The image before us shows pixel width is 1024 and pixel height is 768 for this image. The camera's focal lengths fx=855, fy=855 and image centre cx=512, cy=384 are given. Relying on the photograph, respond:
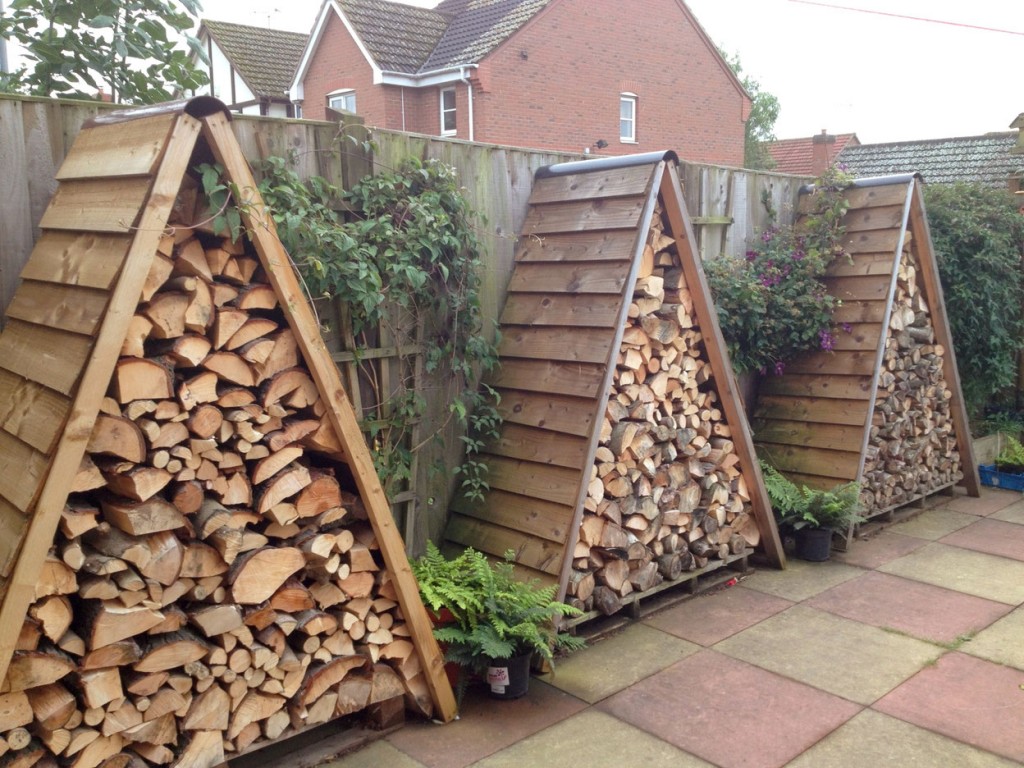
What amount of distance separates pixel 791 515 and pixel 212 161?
4.04 metres

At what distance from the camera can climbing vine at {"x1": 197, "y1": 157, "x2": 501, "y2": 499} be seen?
3.31 metres

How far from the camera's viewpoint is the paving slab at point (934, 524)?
5.76 m

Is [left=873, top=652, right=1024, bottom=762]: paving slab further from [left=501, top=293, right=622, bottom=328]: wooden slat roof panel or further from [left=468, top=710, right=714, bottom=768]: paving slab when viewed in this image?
[left=501, top=293, right=622, bottom=328]: wooden slat roof panel

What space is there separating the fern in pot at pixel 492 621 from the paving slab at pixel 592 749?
30cm

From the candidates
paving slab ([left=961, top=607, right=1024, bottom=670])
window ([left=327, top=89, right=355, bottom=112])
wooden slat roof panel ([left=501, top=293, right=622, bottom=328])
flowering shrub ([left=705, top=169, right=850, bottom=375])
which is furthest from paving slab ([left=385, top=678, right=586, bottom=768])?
window ([left=327, top=89, right=355, bottom=112])

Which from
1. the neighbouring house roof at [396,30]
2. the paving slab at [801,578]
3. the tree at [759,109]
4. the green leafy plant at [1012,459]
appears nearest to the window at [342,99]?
the neighbouring house roof at [396,30]

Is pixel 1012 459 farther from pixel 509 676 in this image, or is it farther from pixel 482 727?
pixel 482 727

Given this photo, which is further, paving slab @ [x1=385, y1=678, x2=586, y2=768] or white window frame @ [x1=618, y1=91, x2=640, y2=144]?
white window frame @ [x1=618, y1=91, x2=640, y2=144]

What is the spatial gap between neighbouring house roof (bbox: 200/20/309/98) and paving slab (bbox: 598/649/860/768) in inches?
788

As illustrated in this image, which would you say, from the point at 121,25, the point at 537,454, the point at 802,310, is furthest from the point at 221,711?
the point at 802,310

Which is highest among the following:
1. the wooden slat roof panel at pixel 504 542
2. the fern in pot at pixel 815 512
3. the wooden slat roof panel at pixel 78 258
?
the wooden slat roof panel at pixel 78 258

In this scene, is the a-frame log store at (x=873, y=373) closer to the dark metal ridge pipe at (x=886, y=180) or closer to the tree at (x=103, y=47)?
the dark metal ridge pipe at (x=886, y=180)

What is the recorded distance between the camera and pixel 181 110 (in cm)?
259

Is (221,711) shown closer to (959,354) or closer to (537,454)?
(537,454)
